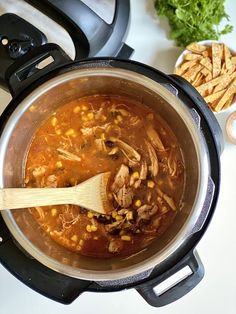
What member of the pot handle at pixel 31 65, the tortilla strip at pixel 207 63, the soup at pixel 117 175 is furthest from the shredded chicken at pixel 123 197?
the tortilla strip at pixel 207 63

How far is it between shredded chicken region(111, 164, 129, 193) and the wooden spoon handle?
141 mm

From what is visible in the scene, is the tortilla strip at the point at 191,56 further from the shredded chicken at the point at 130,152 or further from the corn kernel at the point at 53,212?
the corn kernel at the point at 53,212

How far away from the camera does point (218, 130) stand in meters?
1.38

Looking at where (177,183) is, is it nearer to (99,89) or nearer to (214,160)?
(214,160)

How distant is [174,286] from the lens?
4.46 ft

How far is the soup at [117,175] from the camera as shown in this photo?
1425 millimetres

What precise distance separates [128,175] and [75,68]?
0.31 metres

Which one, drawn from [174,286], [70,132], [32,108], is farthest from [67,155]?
[174,286]

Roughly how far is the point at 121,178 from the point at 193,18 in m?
0.52

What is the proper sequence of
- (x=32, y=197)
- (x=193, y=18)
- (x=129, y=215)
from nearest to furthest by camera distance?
(x=32, y=197)
(x=129, y=215)
(x=193, y=18)

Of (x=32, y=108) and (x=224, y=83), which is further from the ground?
(x=224, y=83)

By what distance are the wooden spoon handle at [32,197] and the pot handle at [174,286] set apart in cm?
28

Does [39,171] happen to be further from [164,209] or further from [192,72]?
[192,72]

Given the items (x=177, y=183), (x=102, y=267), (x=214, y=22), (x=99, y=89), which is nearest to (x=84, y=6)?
(x=99, y=89)
